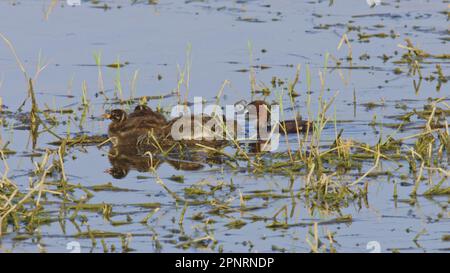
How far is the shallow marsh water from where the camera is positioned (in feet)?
31.8

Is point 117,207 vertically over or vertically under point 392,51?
under

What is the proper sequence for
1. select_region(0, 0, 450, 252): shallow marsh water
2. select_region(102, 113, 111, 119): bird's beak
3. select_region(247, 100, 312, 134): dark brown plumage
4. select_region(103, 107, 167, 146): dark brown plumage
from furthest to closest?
select_region(102, 113, 111, 119): bird's beak, select_region(247, 100, 312, 134): dark brown plumage, select_region(103, 107, 167, 146): dark brown plumage, select_region(0, 0, 450, 252): shallow marsh water

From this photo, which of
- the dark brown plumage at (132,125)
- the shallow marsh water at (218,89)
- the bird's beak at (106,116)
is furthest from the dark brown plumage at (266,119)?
the bird's beak at (106,116)

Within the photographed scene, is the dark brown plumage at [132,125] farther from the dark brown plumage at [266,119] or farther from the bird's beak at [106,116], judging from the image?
the dark brown plumage at [266,119]

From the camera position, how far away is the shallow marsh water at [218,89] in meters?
9.70

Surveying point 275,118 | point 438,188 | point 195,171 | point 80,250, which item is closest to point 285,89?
point 275,118

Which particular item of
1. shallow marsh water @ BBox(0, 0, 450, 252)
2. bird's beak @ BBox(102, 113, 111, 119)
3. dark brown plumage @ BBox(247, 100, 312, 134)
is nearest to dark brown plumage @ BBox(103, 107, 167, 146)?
bird's beak @ BBox(102, 113, 111, 119)

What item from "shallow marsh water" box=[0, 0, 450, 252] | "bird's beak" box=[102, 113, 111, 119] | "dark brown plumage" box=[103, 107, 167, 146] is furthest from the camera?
"bird's beak" box=[102, 113, 111, 119]

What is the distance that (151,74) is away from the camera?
53.0 ft

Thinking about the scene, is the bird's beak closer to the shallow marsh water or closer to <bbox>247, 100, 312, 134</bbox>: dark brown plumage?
the shallow marsh water

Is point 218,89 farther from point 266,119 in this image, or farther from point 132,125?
point 132,125

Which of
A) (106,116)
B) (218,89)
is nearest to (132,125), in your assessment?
(106,116)
